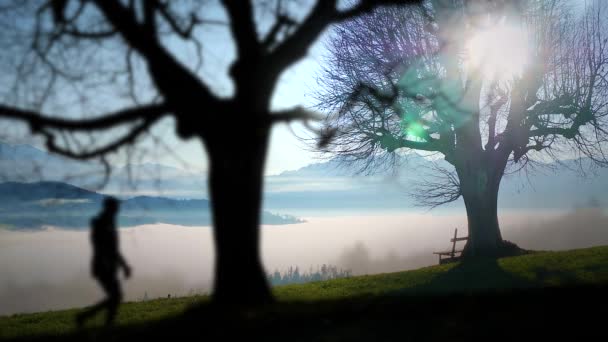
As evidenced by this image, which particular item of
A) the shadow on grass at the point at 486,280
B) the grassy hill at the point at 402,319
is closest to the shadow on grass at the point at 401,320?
the grassy hill at the point at 402,319

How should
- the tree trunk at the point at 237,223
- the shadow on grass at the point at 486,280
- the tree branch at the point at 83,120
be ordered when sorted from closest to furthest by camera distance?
the tree trunk at the point at 237,223, the tree branch at the point at 83,120, the shadow on grass at the point at 486,280

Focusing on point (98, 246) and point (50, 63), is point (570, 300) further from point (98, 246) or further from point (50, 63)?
point (50, 63)

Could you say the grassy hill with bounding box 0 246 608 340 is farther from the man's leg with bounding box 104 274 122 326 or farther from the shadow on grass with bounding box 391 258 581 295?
the shadow on grass with bounding box 391 258 581 295

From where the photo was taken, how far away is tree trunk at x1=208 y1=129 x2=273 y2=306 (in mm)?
5938

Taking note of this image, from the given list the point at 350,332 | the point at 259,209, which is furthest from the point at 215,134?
the point at 350,332

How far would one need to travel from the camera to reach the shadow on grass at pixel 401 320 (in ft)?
16.1

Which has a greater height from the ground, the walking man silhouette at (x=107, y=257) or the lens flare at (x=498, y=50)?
the lens flare at (x=498, y=50)

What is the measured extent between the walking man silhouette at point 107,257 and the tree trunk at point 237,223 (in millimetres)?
1738

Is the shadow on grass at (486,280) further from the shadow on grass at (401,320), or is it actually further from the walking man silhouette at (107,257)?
the walking man silhouette at (107,257)

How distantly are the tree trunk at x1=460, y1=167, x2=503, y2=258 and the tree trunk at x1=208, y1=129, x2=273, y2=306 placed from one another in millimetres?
15524

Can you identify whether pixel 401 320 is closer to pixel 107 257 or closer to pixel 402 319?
pixel 402 319

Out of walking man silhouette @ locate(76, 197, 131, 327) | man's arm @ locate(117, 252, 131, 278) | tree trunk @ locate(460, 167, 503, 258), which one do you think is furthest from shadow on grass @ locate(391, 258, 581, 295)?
walking man silhouette @ locate(76, 197, 131, 327)

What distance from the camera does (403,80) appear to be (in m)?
17.9

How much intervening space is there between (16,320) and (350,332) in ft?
41.6
